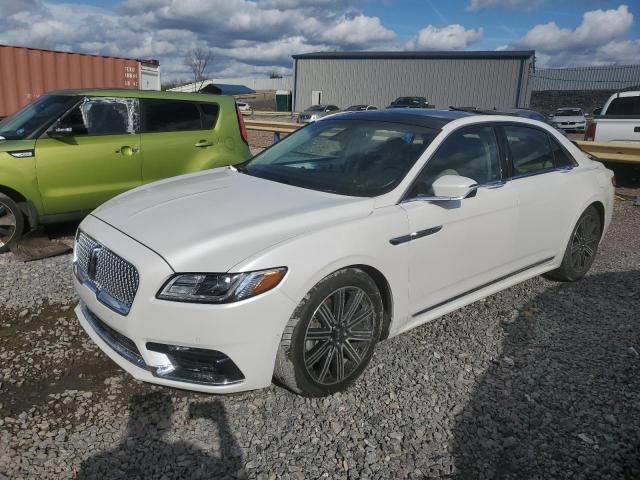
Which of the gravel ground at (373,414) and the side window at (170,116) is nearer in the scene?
the gravel ground at (373,414)

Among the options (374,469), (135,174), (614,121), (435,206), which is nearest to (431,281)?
(435,206)

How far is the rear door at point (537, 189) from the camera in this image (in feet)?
13.3

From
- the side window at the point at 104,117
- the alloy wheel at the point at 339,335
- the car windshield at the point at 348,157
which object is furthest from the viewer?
the side window at the point at 104,117

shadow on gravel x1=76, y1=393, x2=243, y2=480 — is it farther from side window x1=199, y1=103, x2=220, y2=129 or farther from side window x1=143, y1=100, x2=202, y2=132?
side window x1=199, y1=103, x2=220, y2=129

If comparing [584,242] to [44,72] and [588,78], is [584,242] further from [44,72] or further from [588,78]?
[588,78]

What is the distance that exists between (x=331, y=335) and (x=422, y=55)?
47.1 metres

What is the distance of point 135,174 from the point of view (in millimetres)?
5984

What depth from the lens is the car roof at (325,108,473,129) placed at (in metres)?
3.77

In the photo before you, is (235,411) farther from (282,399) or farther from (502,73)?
(502,73)

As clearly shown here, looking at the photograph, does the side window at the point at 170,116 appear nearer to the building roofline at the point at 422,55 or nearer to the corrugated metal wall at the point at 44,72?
the corrugated metal wall at the point at 44,72

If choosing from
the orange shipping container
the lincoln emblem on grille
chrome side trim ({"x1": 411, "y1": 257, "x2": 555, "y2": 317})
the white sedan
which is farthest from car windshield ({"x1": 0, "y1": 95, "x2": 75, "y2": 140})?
the orange shipping container

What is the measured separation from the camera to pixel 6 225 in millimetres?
5332

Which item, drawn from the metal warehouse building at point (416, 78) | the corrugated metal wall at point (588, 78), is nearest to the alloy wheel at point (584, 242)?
the metal warehouse building at point (416, 78)

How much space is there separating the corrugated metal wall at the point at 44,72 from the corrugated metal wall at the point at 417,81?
35.1m
